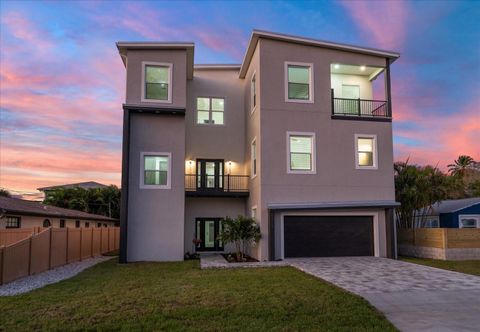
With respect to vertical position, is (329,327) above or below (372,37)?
below

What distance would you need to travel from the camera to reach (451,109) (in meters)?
21.5

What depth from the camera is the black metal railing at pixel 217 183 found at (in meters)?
18.5

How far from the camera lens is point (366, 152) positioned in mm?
16641

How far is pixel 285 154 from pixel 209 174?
4.78 meters

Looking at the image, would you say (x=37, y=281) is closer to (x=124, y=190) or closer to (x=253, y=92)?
(x=124, y=190)

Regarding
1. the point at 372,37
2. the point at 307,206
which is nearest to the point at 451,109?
the point at 372,37

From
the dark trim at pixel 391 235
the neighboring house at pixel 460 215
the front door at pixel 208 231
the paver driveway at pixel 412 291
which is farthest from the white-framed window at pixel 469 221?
the front door at pixel 208 231

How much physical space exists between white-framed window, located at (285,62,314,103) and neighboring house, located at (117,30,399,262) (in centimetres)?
4

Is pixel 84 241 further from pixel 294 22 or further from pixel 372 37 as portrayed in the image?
pixel 372 37

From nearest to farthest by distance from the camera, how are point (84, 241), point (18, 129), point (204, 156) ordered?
point (84, 241), point (204, 156), point (18, 129)

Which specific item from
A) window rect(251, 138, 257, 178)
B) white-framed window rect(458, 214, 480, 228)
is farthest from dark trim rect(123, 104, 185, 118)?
white-framed window rect(458, 214, 480, 228)

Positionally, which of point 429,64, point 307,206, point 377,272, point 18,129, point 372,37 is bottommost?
point 377,272

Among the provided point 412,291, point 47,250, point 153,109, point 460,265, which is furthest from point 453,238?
point 47,250

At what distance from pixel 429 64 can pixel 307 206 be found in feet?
35.8
